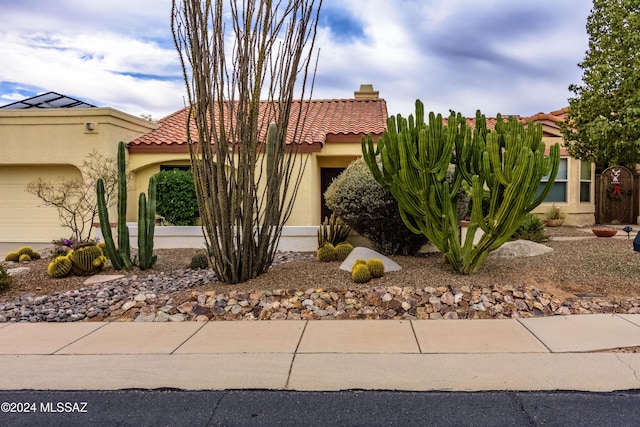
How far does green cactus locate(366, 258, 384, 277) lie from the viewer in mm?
7230

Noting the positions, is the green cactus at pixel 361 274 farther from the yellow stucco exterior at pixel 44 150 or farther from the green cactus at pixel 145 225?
the yellow stucco exterior at pixel 44 150

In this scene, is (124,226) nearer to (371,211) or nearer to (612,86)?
(371,211)

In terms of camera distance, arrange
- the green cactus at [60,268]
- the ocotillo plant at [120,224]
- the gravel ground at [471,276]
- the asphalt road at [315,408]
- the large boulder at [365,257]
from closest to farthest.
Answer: the asphalt road at [315,408], the gravel ground at [471,276], the large boulder at [365,257], the green cactus at [60,268], the ocotillo plant at [120,224]

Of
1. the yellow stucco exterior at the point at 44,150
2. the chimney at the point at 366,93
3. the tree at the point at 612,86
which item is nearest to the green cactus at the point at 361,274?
the tree at the point at 612,86

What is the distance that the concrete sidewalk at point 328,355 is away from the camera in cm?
412

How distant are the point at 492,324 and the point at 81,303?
5.36m

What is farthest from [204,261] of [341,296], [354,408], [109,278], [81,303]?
[354,408]

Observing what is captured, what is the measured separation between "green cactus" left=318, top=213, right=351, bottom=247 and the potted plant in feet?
27.3

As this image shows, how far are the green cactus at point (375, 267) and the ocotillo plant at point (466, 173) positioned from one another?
37.0 inches

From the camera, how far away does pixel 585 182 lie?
16.8m

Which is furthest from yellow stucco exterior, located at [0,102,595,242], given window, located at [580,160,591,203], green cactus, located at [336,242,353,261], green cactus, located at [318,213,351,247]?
window, located at [580,160,591,203]

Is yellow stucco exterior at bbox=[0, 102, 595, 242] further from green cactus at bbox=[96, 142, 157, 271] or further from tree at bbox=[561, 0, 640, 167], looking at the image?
tree at bbox=[561, 0, 640, 167]

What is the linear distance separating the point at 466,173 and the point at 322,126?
328 inches

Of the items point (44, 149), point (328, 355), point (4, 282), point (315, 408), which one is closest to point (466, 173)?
point (328, 355)
